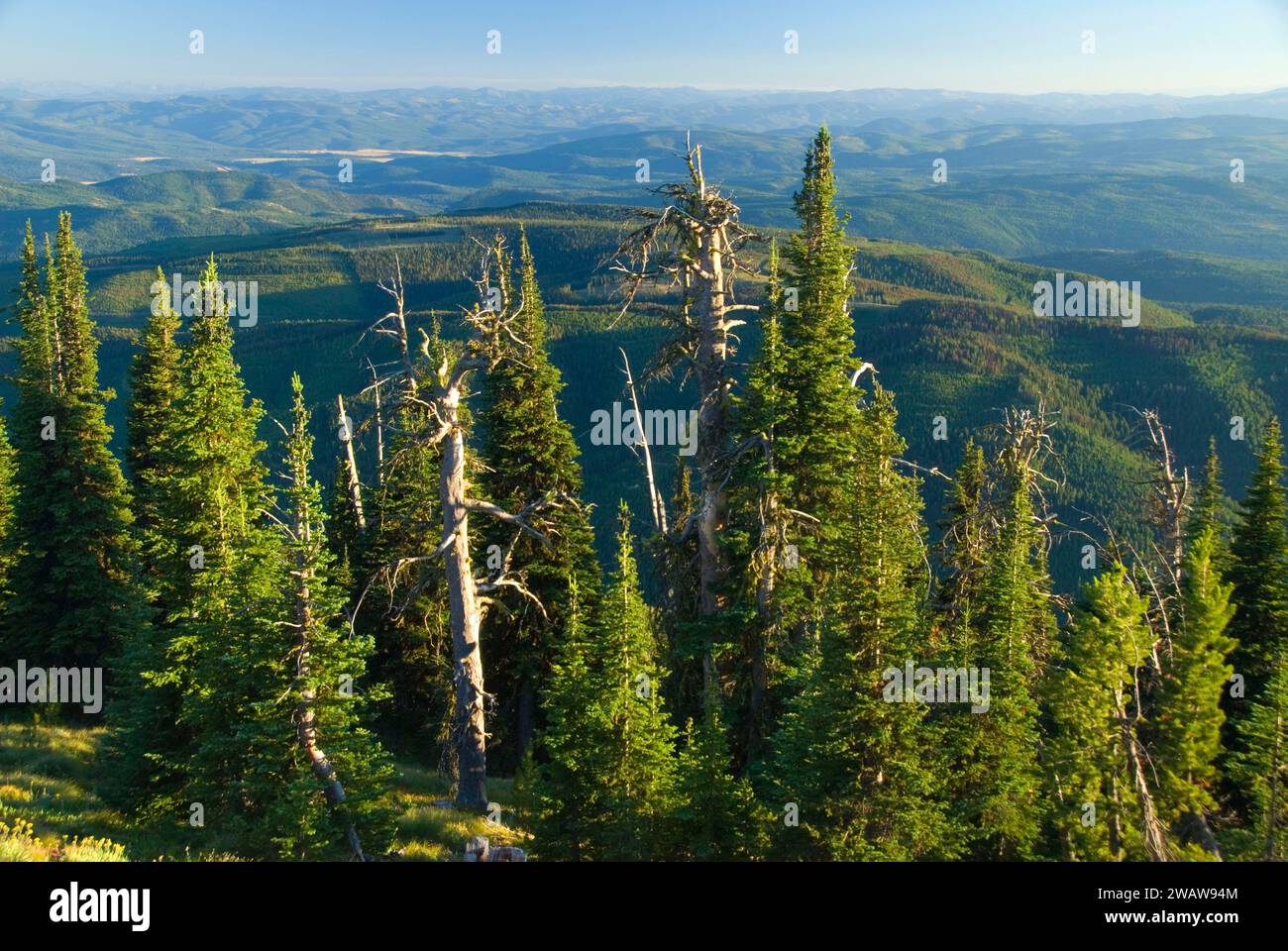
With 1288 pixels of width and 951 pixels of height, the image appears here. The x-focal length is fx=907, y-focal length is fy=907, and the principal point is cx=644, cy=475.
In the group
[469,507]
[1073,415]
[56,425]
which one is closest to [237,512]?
[469,507]

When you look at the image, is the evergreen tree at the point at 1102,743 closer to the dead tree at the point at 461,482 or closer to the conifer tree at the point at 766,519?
the conifer tree at the point at 766,519

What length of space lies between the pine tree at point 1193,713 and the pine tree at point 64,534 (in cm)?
3340

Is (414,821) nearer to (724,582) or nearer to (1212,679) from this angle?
(724,582)

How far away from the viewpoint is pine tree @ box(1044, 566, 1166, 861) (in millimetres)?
16641

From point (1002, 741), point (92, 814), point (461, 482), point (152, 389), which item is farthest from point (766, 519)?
point (152, 389)

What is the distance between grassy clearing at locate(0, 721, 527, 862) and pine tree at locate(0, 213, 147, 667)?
6120 mm

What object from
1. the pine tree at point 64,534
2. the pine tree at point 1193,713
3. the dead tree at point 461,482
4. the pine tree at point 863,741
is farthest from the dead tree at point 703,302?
the pine tree at point 64,534

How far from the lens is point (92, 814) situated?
21.4 m

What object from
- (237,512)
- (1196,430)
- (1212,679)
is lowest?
(1196,430)

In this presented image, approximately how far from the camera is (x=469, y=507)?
71.5 ft
